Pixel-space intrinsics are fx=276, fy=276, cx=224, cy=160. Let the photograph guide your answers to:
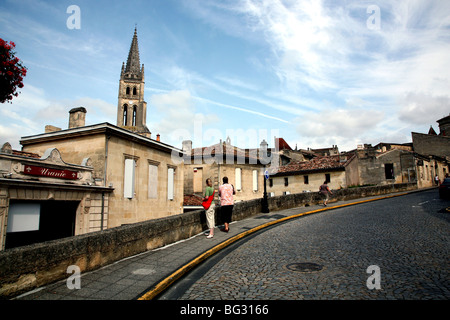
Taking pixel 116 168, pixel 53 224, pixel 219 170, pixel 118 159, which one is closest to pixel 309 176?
pixel 219 170

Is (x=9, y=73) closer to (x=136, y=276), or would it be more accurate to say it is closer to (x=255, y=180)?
(x=136, y=276)

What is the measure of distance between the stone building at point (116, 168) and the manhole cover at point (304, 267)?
10130 millimetres

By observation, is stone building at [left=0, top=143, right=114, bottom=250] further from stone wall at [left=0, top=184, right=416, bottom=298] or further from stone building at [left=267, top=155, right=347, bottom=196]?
stone building at [left=267, top=155, right=347, bottom=196]

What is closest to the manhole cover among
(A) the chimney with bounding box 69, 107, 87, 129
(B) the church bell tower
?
(A) the chimney with bounding box 69, 107, 87, 129

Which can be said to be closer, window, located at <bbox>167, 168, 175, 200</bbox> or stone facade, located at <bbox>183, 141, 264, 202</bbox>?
window, located at <bbox>167, 168, 175, 200</bbox>

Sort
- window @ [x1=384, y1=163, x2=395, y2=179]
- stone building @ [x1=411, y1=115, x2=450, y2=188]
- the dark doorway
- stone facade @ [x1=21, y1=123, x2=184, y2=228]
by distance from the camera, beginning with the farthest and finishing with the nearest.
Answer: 1. stone building @ [x1=411, y1=115, x2=450, y2=188]
2. window @ [x1=384, y1=163, x2=395, y2=179]
3. stone facade @ [x1=21, y1=123, x2=184, y2=228]
4. the dark doorway

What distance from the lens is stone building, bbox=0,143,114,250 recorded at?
32.9ft

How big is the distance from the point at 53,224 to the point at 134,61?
6656 centimetres

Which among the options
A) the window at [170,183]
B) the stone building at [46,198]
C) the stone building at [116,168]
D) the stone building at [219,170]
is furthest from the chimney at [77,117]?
the stone building at [219,170]

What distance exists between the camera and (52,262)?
442cm

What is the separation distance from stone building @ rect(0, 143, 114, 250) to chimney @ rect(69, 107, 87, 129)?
4.95 m

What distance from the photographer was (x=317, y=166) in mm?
34469
